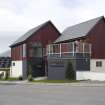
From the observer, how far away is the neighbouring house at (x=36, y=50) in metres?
57.7

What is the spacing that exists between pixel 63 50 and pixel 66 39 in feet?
16.5

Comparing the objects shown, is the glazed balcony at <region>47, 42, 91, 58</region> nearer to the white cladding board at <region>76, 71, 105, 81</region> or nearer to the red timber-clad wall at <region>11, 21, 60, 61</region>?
the white cladding board at <region>76, 71, 105, 81</region>

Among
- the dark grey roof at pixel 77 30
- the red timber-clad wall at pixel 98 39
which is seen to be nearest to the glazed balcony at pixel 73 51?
the red timber-clad wall at pixel 98 39

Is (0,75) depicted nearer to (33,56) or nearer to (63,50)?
(33,56)

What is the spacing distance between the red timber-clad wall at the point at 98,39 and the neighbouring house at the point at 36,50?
9948 millimetres

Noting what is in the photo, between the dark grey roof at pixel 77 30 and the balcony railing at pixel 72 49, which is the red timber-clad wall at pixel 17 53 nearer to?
the dark grey roof at pixel 77 30

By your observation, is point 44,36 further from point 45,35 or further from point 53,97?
point 53,97

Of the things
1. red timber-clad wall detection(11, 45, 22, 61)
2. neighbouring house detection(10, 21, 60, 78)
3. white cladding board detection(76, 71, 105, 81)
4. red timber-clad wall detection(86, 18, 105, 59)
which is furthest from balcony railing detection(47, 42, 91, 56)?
red timber-clad wall detection(11, 45, 22, 61)

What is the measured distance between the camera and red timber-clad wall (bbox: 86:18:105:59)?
50.5 metres

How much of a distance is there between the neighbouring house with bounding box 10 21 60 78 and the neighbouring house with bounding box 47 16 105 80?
5744 mm

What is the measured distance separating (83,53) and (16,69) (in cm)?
1815

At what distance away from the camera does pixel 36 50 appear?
58500 mm

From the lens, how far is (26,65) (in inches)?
2281

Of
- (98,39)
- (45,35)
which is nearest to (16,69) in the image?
(45,35)
